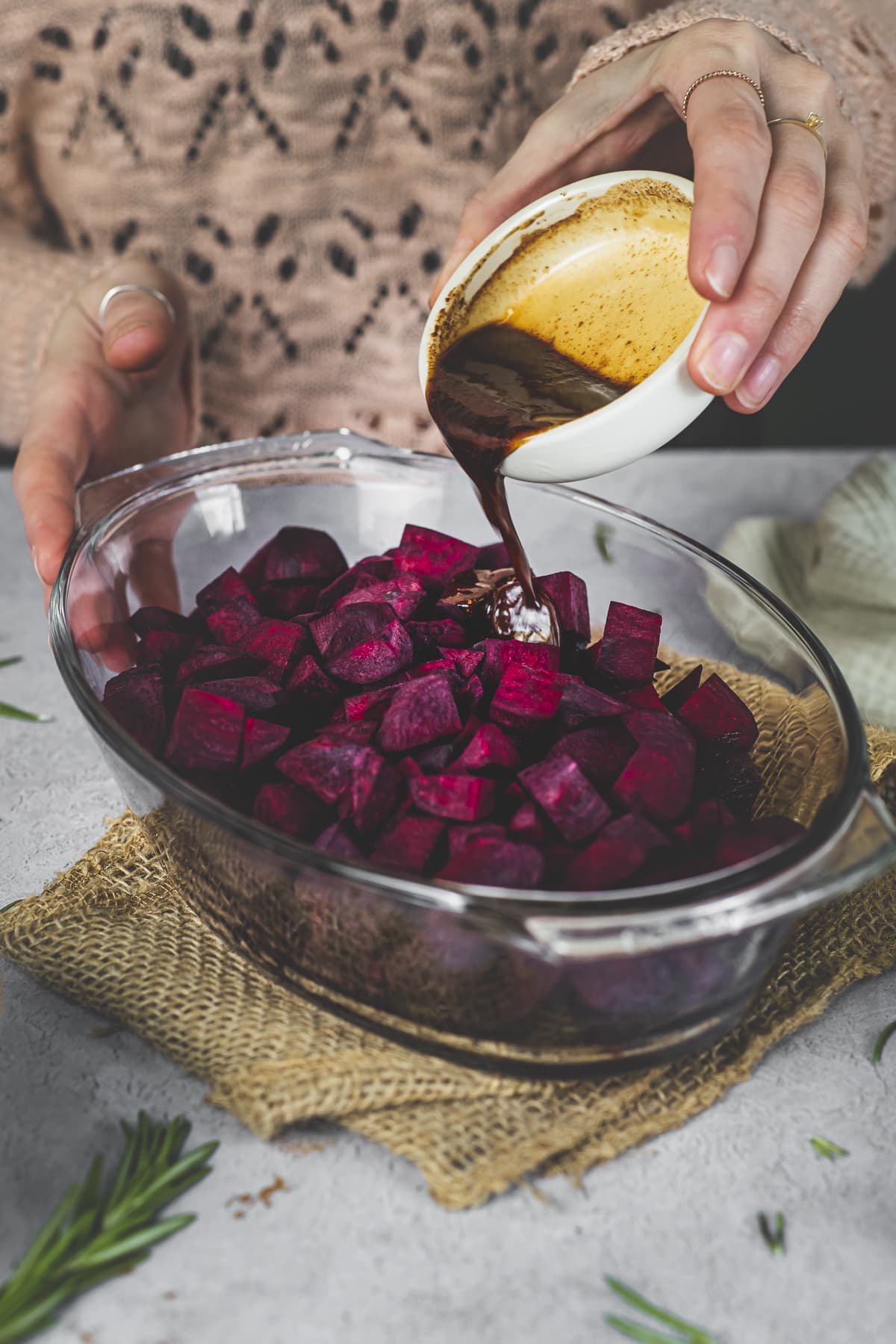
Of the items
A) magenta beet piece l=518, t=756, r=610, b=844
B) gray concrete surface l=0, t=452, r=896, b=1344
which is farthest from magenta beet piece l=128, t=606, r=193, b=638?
magenta beet piece l=518, t=756, r=610, b=844

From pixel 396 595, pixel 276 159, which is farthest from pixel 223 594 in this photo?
pixel 276 159

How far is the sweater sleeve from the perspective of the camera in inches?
52.0

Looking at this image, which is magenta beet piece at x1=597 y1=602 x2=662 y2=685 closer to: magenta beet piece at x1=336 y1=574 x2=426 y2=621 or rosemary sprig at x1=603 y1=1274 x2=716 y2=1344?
magenta beet piece at x1=336 y1=574 x2=426 y2=621

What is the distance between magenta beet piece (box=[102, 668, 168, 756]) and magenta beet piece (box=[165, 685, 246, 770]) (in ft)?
0.13

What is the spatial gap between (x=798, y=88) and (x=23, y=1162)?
4.04ft

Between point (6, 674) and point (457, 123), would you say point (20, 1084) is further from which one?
point (457, 123)

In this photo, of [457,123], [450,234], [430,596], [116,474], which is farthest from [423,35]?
[430,596]

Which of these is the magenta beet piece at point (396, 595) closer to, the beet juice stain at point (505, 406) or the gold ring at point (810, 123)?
the beet juice stain at point (505, 406)

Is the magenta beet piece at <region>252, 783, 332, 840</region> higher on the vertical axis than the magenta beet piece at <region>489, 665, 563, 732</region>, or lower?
lower

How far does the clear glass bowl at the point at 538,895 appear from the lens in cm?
69

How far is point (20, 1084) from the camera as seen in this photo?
858mm

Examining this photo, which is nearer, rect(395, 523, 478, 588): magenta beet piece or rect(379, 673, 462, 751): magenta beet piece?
rect(379, 673, 462, 751): magenta beet piece

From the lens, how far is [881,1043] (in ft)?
3.00

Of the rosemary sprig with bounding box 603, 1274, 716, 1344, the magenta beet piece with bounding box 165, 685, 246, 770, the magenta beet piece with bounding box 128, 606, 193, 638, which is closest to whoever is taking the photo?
the rosemary sprig with bounding box 603, 1274, 716, 1344
